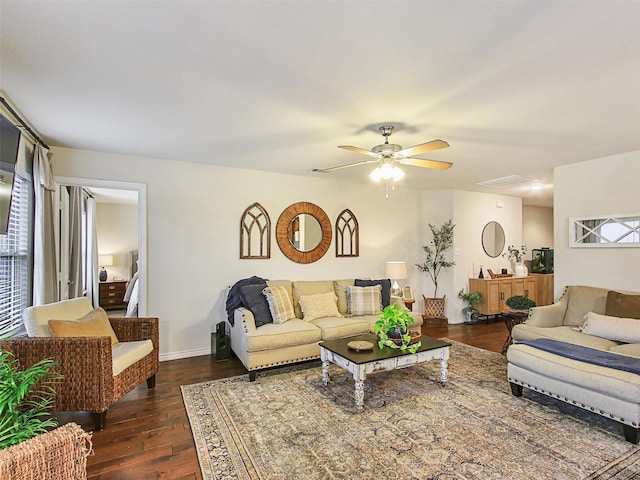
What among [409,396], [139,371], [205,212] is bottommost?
[409,396]

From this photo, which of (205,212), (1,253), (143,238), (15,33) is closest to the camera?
(15,33)

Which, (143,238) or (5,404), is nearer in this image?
(5,404)

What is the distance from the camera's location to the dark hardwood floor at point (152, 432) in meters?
2.07

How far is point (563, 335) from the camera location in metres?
3.36

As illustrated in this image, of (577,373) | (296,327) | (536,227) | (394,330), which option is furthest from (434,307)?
(536,227)

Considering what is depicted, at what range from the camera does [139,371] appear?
296 centimetres

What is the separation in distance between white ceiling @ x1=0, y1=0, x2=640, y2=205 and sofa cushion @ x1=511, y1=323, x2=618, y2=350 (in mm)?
1968

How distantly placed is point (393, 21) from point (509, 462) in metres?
2.62

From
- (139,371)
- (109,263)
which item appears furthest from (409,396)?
(109,263)

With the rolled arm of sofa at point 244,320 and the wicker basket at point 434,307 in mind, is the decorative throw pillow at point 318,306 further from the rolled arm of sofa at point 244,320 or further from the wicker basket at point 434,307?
the wicker basket at point 434,307

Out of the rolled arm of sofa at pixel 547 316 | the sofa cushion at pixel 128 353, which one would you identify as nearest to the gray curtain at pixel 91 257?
the sofa cushion at pixel 128 353

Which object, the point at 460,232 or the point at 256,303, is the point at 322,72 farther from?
the point at 460,232

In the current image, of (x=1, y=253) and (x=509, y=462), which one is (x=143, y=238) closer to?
(x=1, y=253)

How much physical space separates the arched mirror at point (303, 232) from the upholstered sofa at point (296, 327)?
0.60 meters
